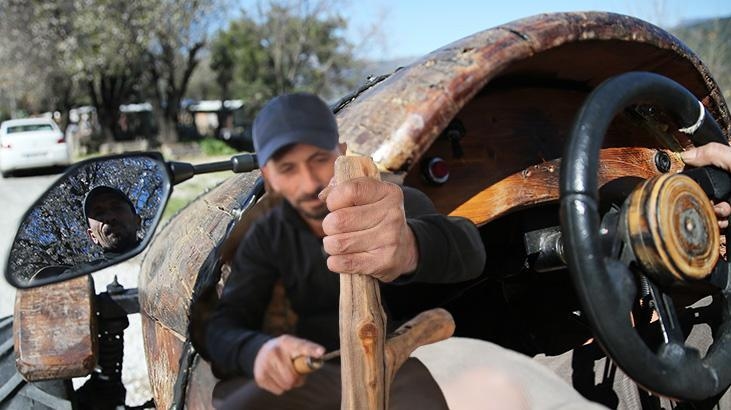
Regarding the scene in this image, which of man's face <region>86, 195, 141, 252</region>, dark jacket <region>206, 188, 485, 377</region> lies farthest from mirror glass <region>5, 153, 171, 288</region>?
dark jacket <region>206, 188, 485, 377</region>

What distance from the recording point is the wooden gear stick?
3.18 feet

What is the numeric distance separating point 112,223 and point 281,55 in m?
29.8

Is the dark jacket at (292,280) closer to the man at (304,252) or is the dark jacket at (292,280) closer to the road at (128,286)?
the man at (304,252)

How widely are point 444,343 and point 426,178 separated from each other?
1.18ft

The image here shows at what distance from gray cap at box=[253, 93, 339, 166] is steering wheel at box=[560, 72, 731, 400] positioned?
48cm

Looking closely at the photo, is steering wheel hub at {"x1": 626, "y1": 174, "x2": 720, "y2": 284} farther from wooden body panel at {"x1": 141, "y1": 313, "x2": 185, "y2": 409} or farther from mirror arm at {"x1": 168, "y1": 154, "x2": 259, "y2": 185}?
wooden body panel at {"x1": 141, "y1": 313, "x2": 185, "y2": 409}

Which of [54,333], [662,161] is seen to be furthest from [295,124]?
[54,333]

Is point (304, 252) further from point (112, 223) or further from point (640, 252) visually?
point (112, 223)

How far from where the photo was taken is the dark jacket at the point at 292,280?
3.42 ft

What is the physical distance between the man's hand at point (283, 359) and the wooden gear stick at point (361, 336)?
7 cm

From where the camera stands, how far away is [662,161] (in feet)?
6.17

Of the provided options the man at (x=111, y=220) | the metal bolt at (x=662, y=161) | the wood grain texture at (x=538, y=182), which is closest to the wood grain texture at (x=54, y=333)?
the man at (x=111, y=220)

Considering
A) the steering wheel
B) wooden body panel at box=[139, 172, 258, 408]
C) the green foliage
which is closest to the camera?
the steering wheel

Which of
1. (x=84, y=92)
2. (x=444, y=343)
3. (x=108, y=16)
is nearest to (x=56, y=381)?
(x=444, y=343)
